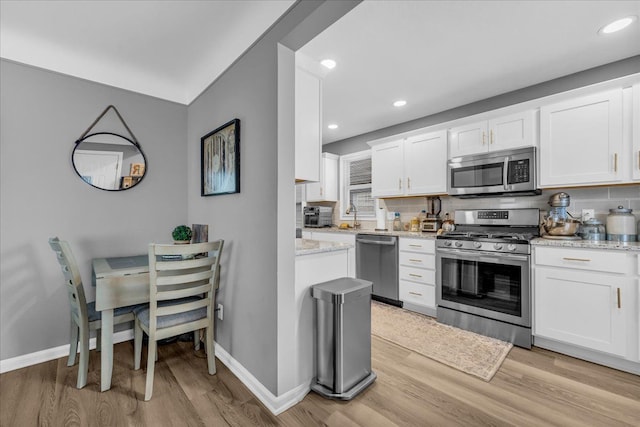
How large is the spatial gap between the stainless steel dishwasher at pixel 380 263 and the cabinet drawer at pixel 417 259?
10 cm

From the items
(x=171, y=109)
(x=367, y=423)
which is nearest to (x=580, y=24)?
(x=367, y=423)

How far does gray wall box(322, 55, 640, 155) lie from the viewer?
2.50m

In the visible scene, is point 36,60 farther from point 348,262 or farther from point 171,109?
point 348,262

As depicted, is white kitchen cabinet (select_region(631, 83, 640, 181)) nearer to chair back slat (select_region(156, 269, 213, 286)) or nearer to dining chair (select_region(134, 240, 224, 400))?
dining chair (select_region(134, 240, 224, 400))

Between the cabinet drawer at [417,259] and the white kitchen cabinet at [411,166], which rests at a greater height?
the white kitchen cabinet at [411,166]

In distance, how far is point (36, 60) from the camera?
2234 mm

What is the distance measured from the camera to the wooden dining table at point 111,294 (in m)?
1.82

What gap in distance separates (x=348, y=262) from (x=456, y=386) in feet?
3.62

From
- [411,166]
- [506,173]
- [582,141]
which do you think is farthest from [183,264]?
[582,141]

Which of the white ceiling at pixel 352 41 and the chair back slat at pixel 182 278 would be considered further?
the white ceiling at pixel 352 41

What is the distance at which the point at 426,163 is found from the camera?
3.59 metres

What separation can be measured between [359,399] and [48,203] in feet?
9.12

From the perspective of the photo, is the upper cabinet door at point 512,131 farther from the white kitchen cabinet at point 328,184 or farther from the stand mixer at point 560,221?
the white kitchen cabinet at point 328,184

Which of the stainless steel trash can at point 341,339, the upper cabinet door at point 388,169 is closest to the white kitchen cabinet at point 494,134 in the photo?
the upper cabinet door at point 388,169
